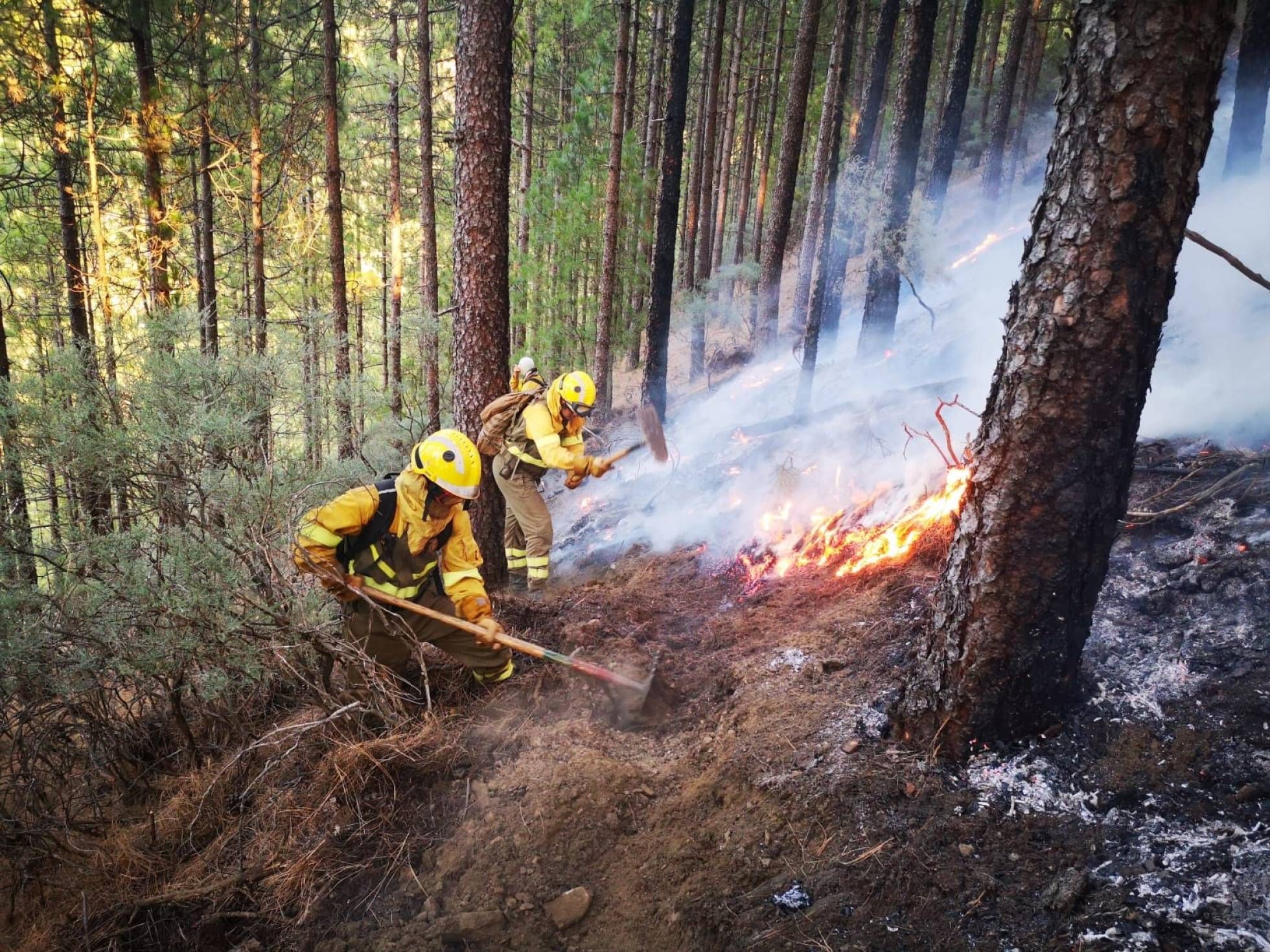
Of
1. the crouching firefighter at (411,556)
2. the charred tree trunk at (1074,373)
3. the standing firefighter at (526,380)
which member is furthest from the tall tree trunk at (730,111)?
the charred tree trunk at (1074,373)

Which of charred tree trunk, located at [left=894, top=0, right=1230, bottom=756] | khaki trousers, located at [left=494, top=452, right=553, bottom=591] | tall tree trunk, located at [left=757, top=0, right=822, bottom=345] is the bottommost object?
khaki trousers, located at [left=494, top=452, right=553, bottom=591]

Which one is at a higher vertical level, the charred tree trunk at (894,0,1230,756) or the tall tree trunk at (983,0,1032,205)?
the tall tree trunk at (983,0,1032,205)

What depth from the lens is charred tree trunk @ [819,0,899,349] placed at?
13000mm

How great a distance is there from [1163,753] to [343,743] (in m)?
4.04

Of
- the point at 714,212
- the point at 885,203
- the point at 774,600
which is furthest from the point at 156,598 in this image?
the point at 714,212

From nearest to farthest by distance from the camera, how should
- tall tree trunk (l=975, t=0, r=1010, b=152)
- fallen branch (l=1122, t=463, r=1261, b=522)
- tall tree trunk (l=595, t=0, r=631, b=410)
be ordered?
fallen branch (l=1122, t=463, r=1261, b=522), tall tree trunk (l=595, t=0, r=631, b=410), tall tree trunk (l=975, t=0, r=1010, b=152)

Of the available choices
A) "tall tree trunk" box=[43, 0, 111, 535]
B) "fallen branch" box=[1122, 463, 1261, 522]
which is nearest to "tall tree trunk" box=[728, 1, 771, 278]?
"tall tree trunk" box=[43, 0, 111, 535]

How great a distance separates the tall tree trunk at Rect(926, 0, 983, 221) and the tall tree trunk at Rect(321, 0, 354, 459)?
1083 cm

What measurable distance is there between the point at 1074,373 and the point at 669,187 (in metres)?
9.60

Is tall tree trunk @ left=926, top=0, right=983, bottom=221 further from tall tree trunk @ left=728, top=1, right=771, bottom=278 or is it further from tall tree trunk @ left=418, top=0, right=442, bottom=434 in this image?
tall tree trunk @ left=418, top=0, right=442, bottom=434

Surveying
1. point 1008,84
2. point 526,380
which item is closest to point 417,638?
point 526,380

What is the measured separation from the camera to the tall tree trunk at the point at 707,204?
605 inches

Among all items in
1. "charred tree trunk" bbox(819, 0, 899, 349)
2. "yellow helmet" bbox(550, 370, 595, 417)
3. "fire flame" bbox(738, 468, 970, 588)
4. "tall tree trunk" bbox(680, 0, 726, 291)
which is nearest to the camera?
"fire flame" bbox(738, 468, 970, 588)

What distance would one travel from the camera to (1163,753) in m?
2.81
